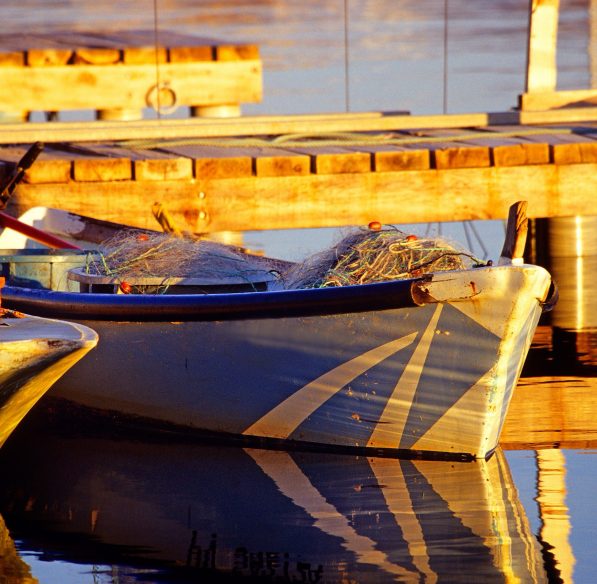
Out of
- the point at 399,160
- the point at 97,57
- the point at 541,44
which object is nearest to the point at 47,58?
the point at 97,57

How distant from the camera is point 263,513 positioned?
26.4 ft

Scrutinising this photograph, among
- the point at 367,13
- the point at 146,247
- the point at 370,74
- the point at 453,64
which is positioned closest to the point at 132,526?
the point at 146,247

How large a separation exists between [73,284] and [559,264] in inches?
189

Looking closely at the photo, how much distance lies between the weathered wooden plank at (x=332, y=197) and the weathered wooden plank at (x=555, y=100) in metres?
1.49

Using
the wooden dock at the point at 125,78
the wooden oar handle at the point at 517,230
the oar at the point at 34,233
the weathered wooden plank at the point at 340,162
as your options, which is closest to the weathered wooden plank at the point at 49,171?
the oar at the point at 34,233

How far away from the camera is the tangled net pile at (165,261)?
957 cm

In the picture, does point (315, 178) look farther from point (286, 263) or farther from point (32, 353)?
point (32, 353)

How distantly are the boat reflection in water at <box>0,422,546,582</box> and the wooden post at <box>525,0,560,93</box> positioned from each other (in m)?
4.87

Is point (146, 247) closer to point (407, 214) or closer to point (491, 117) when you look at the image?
point (407, 214)

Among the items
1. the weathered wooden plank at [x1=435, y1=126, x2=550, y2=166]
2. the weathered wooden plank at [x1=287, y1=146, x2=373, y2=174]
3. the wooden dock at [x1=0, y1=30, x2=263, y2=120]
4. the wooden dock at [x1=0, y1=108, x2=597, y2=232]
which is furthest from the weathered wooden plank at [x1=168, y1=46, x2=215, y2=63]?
the weathered wooden plank at [x1=435, y1=126, x2=550, y2=166]

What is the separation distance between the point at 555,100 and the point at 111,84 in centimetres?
477

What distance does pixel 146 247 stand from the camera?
9625 millimetres

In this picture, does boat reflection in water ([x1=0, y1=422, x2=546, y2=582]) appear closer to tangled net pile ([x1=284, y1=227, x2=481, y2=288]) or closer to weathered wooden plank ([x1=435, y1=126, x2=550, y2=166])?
tangled net pile ([x1=284, y1=227, x2=481, y2=288])

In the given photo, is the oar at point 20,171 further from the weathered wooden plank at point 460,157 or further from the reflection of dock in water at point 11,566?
the reflection of dock in water at point 11,566
